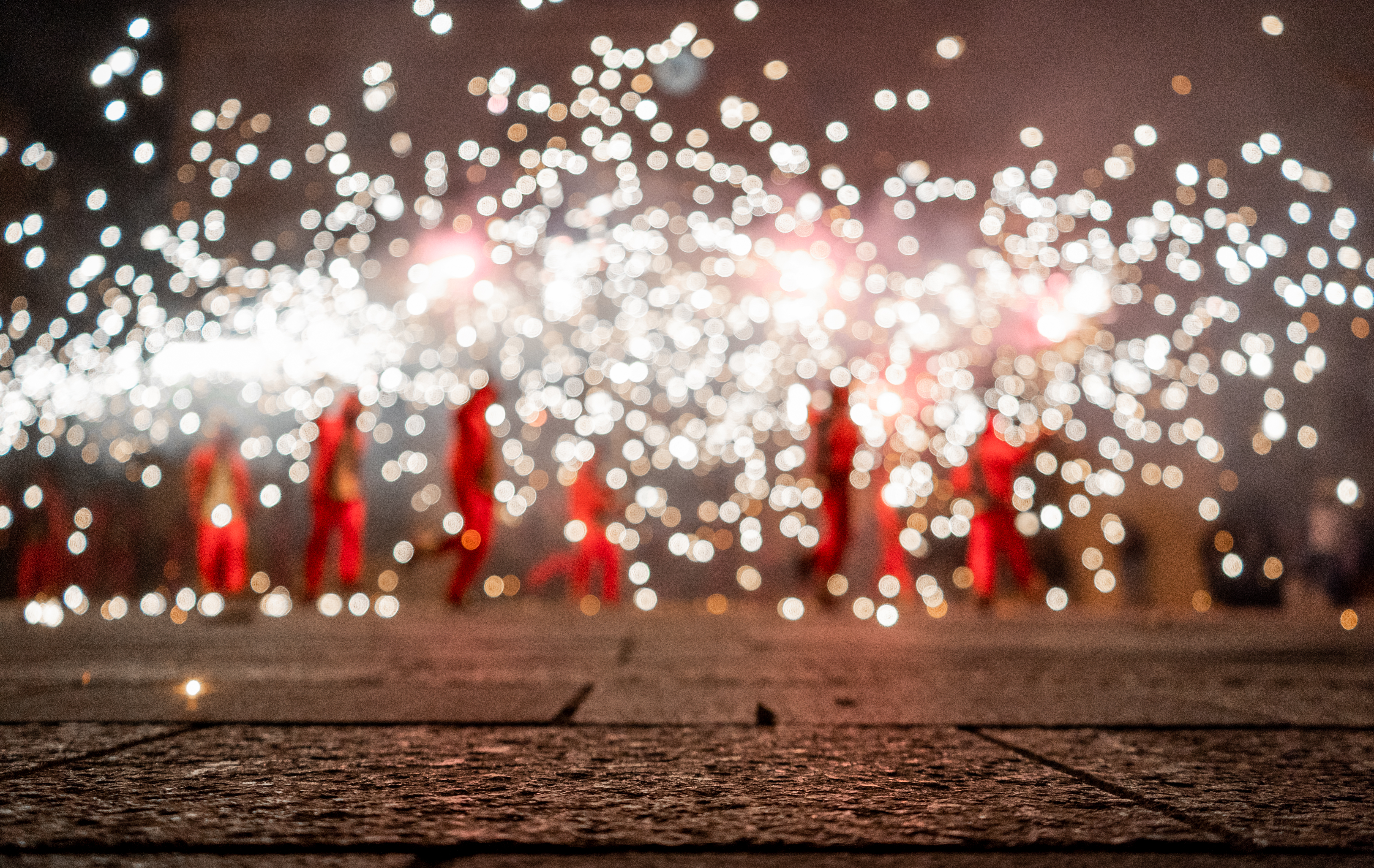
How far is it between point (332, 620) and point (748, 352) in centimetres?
690

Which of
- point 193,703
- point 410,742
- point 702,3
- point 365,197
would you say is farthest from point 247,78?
point 410,742

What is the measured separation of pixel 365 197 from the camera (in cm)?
915

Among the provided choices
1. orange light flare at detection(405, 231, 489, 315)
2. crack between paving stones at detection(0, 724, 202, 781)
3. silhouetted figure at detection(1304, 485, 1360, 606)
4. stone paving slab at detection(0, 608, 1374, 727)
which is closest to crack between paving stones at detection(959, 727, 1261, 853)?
stone paving slab at detection(0, 608, 1374, 727)

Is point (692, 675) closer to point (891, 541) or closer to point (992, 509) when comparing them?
point (992, 509)

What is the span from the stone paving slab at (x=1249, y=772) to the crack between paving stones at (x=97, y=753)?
4.54 ft

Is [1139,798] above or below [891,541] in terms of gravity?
below

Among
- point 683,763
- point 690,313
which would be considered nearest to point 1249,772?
point 683,763

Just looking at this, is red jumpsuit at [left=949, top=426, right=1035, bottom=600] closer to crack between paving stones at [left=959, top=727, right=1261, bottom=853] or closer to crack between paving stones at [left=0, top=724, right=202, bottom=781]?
crack between paving stones at [left=959, top=727, right=1261, bottom=853]

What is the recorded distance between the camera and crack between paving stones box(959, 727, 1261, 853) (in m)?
0.94

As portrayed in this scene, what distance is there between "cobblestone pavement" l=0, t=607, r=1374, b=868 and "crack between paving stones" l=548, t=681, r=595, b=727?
14 mm

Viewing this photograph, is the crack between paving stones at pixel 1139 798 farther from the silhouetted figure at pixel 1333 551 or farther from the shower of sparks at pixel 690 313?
the silhouetted figure at pixel 1333 551

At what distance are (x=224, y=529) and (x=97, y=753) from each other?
7.14 m

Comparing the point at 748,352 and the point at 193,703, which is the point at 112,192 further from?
the point at 748,352

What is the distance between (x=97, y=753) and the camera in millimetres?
1392
